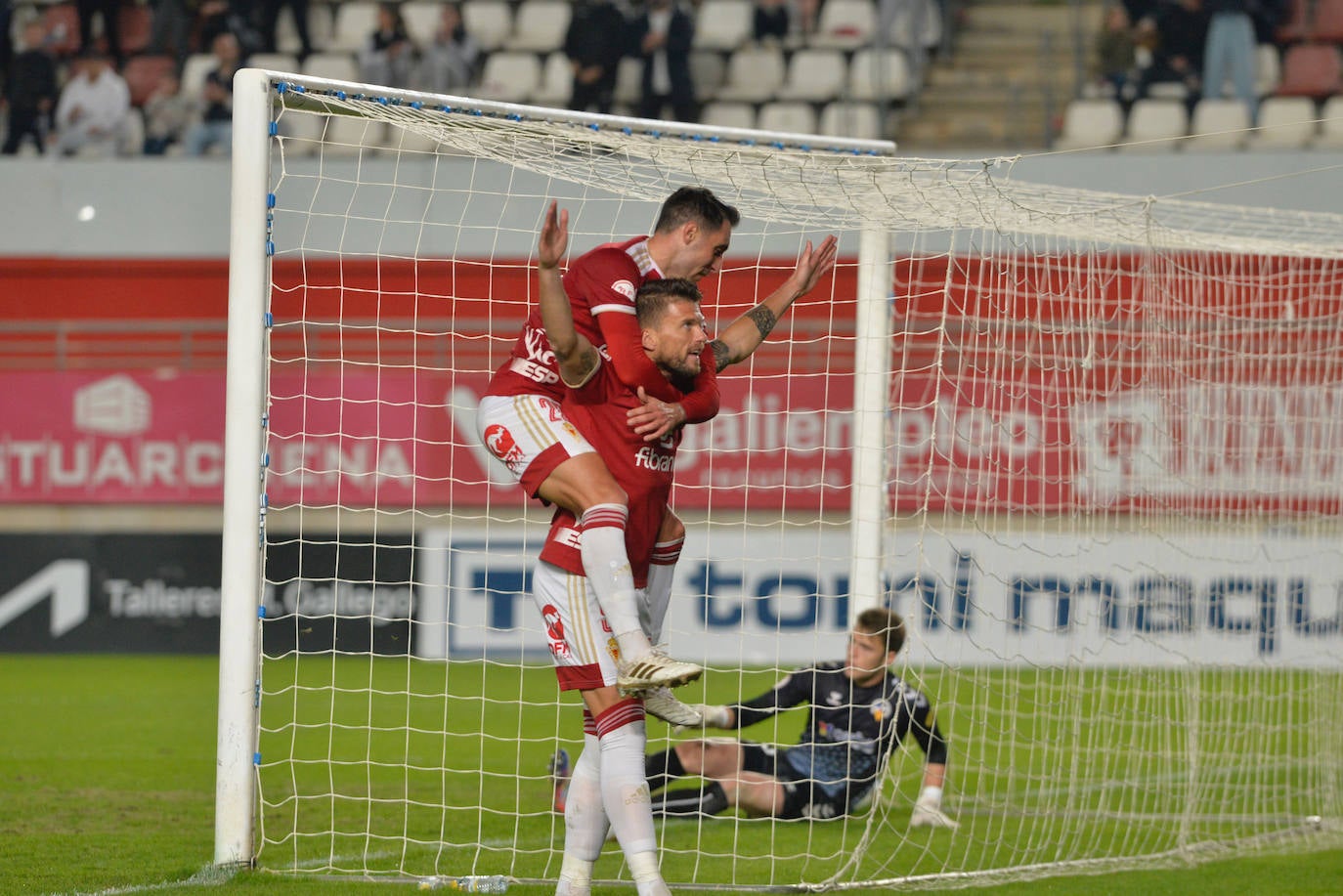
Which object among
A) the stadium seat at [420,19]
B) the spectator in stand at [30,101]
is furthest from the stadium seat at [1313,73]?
the spectator in stand at [30,101]

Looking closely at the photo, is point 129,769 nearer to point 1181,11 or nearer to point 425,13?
point 425,13

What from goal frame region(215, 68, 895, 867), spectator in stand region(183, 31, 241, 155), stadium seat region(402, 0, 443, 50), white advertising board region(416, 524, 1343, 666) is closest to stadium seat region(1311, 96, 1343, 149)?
white advertising board region(416, 524, 1343, 666)

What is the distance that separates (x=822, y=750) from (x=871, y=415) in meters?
1.45

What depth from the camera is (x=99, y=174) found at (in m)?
15.6

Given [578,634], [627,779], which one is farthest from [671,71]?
[627,779]

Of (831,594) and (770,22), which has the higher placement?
(770,22)

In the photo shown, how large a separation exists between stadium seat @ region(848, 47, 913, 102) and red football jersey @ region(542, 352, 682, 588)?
39.2 feet

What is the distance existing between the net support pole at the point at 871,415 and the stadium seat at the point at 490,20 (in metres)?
11.4

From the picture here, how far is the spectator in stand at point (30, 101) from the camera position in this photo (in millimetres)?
16062

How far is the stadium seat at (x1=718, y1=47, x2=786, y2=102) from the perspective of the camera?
16781 mm

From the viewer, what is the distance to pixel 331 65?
664 inches

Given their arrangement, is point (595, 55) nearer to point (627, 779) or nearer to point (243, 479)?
point (243, 479)

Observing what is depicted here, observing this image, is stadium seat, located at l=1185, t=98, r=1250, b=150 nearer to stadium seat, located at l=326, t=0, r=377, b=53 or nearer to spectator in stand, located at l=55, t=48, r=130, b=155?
stadium seat, located at l=326, t=0, r=377, b=53

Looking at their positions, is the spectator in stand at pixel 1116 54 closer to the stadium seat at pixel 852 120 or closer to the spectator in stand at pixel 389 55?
the stadium seat at pixel 852 120
